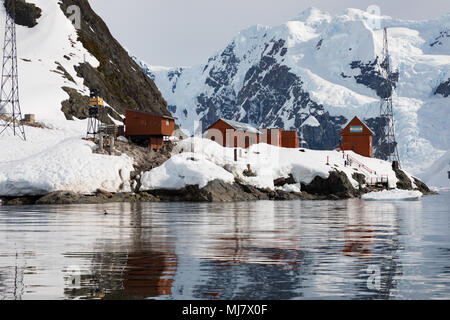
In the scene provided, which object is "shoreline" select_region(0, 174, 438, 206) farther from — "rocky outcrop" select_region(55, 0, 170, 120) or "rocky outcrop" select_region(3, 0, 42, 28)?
"rocky outcrop" select_region(3, 0, 42, 28)

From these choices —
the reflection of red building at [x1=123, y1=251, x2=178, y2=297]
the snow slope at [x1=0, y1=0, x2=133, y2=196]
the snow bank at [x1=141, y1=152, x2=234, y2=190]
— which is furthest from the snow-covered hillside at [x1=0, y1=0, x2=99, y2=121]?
the reflection of red building at [x1=123, y1=251, x2=178, y2=297]

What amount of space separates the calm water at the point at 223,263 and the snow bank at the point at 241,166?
37.7 meters

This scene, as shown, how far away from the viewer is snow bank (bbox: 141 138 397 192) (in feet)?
215

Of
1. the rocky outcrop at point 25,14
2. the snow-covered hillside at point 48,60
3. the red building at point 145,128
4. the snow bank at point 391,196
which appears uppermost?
the rocky outcrop at point 25,14

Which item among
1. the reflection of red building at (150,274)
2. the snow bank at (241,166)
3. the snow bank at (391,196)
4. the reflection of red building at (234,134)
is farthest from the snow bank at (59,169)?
the reflection of red building at (150,274)

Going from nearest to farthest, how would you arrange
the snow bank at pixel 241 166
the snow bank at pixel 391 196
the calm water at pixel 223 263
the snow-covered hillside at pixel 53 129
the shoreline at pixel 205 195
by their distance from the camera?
the calm water at pixel 223 263 < the shoreline at pixel 205 195 < the snow-covered hillside at pixel 53 129 < the snow bank at pixel 241 166 < the snow bank at pixel 391 196

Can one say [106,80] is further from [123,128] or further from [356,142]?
[356,142]

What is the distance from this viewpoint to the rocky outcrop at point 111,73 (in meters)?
109

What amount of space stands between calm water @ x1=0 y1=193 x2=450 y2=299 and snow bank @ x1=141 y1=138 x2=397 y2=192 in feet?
124

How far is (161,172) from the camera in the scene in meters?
66.2

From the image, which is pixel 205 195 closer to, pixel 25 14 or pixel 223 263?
pixel 223 263

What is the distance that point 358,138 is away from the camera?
119 meters

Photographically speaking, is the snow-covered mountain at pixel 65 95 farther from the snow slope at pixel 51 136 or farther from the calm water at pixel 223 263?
the calm water at pixel 223 263
